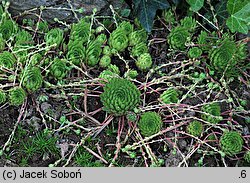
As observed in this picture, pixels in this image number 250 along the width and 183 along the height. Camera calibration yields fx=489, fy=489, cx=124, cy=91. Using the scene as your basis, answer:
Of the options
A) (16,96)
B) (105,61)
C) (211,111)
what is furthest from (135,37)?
(16,96)

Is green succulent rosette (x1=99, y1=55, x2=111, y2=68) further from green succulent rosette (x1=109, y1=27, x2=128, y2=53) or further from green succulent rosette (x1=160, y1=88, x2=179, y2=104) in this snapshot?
green succulent rosette (x1=160, y1=88, x2=179, y2=104)

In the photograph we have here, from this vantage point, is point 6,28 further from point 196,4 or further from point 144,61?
point 196,4

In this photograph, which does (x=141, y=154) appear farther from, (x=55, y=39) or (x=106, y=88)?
(x=55, y=39)

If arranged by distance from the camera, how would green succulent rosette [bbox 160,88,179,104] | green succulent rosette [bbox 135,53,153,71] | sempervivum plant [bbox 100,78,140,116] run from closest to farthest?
sempervivum plant [bbox 100,78,140,116] < green succulent rosette [bbox 160,88,179,104] < green succulent rosette [bbox 135,53,153,71]

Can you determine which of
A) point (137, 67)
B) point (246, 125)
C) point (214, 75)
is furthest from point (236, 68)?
point (137, 67)

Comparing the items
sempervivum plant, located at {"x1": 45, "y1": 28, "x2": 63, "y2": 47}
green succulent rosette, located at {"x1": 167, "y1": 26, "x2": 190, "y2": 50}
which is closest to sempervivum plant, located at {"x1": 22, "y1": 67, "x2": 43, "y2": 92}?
sempervivum plant, located at {"x1": 45, "y1": 28, "x2": 63, "y2": 47}

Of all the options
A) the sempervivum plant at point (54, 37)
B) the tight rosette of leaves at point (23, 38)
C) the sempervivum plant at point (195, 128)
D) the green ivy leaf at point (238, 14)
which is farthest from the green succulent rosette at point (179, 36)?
the tight rosette of leaves at point (23, 38)
